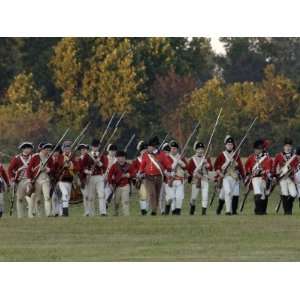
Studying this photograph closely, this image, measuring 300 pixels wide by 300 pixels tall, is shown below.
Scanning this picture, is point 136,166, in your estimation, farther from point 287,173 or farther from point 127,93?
point 127,93

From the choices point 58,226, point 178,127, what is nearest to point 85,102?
point 178,127

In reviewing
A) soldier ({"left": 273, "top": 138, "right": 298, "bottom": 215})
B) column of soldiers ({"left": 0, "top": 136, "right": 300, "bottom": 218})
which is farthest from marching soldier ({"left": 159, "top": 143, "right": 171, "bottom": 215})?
soldier ({"left": 273, "top": 138, "right": 298, "bottom": 215})

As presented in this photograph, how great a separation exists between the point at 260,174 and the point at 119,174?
308cm

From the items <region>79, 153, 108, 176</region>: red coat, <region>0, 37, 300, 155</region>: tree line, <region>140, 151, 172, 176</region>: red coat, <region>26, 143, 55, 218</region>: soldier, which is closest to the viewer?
<region>26, 143, 55, 218</region>: soldier

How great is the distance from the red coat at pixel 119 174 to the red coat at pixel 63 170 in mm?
823

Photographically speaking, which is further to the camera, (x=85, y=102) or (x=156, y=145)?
(x=85, y=102)

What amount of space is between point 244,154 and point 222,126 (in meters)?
1.73

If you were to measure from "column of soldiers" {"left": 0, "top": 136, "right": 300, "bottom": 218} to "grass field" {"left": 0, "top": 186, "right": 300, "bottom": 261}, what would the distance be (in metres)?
1.43

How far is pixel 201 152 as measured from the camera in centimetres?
4094

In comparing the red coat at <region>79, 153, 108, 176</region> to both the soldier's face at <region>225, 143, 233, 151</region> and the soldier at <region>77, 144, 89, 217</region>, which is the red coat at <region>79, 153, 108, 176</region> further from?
the soldier's face at <region>225, 143, 233, 151</region>

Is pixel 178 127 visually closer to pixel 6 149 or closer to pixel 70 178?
pixel 6 149

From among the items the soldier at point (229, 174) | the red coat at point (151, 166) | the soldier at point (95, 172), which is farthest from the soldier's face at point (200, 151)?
the soldier at point (95, 172)

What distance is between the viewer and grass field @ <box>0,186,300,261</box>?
2916 centimetres

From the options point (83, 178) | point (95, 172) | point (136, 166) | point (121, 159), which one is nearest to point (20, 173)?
point (83, 178)
